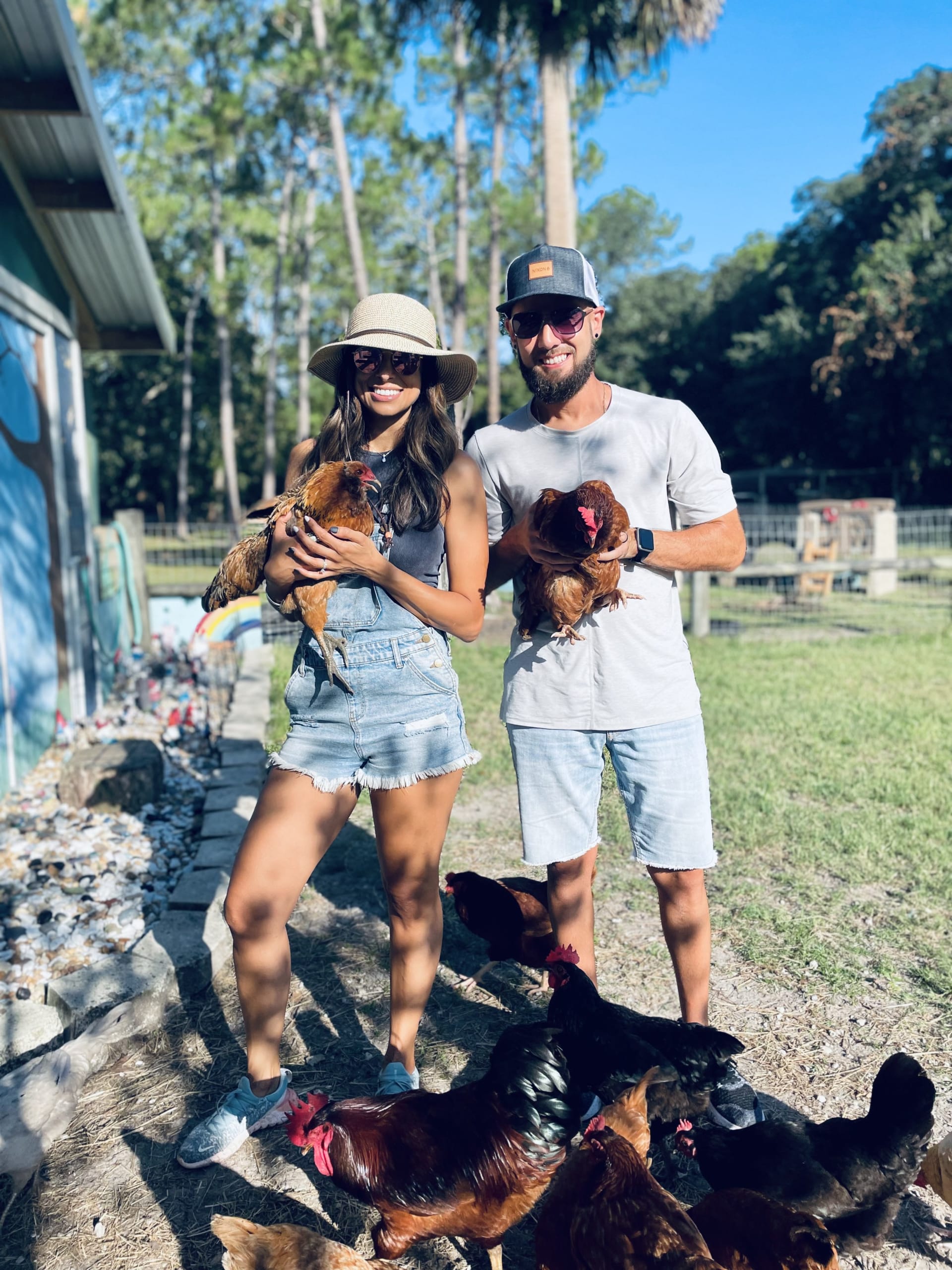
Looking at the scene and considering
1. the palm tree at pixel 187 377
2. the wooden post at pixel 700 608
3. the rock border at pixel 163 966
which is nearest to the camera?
the rock border at pixel 163 966

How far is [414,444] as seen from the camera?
2406 mm

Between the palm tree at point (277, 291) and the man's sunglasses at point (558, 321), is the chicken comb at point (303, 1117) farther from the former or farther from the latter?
the palm tree at point (277, 291)

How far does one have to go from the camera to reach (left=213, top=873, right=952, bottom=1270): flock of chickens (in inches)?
74.7

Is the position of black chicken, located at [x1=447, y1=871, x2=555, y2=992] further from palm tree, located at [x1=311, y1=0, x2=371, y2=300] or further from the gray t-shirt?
palm tree, located at [x1=311, y1=0, x2=371, y2=300]

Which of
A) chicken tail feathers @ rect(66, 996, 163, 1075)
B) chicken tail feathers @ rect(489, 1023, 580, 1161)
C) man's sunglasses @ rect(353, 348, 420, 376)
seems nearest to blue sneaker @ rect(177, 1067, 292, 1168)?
chicken tail feathers @ rect(66, 996, 163, 1075)

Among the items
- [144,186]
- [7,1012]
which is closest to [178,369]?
[144,186]

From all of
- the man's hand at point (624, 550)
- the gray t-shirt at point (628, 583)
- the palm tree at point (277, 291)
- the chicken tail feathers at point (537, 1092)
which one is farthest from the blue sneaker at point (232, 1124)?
the palm tree at point (277, 291)

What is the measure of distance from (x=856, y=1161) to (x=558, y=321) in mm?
2286

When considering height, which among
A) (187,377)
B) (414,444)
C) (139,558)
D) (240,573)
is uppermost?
(187,377)

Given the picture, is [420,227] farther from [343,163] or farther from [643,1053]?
[643,1053]

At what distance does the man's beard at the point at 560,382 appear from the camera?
2508 millimetres

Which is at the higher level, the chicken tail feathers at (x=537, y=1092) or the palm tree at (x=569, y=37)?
the palm tree at (x=569, y=37)

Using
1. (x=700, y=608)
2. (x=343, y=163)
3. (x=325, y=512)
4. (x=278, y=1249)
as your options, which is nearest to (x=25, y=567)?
(x=325, y=512)

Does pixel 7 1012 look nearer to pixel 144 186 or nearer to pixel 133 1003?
pixel 133 1003
